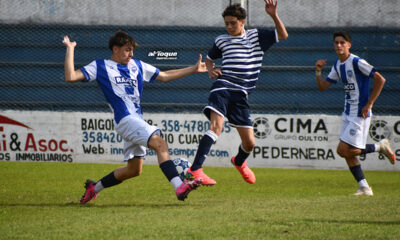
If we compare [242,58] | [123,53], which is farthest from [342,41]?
[123,53]

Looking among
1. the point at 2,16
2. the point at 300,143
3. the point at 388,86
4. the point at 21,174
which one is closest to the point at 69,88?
the point at 2,16

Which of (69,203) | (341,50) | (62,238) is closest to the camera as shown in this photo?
(62,238)

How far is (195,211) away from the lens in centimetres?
531

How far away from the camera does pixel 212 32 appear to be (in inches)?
533

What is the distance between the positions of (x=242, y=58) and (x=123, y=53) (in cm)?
134

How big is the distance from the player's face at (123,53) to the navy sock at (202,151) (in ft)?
3.73

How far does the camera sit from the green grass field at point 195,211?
13.8ft

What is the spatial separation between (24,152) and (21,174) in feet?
6.49

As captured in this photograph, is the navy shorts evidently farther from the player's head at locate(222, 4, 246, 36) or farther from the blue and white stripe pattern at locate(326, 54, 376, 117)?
the blue and white stripe pattern at locate(326, 54, 376, 117)

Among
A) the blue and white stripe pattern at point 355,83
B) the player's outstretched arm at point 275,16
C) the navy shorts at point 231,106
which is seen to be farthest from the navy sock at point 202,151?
the blue and white stripe pattern at point 355,83

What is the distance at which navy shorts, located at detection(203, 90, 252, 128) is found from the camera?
6.28 m

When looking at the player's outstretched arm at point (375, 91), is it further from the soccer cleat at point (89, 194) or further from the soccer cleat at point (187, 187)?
the soccer cleat at point (89, 194)

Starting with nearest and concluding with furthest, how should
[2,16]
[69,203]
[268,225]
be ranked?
[268,225]
[69,203]
[2,16]

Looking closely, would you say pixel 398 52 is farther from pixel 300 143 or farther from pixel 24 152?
pixel 24 152
